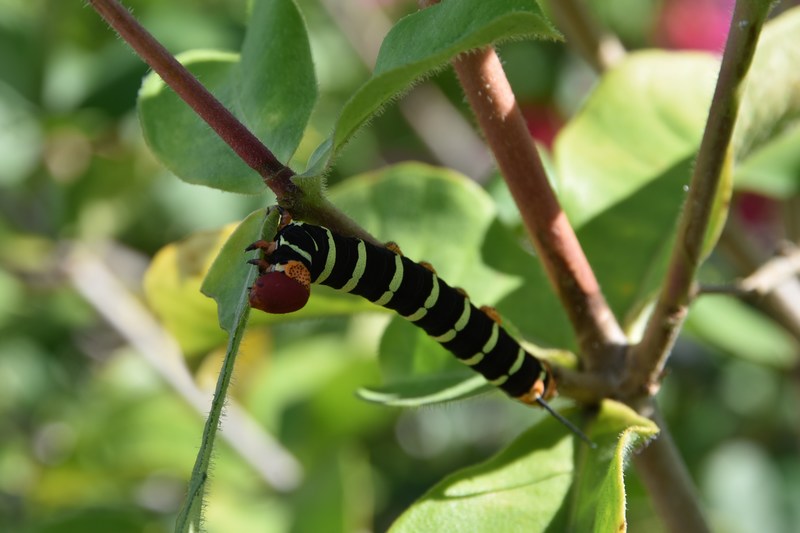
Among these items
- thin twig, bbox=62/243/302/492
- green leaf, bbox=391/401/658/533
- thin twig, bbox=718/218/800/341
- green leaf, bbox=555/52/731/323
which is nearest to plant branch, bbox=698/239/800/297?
green leaf, bbox=555/52/731/323

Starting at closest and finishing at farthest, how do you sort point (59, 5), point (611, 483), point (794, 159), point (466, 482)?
point (611, 483)
point (466, 482)
point (794, 159)
point (59, 5)

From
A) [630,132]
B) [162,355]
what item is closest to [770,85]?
[630,132]

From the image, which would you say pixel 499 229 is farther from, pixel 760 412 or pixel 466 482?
pixel 760 412

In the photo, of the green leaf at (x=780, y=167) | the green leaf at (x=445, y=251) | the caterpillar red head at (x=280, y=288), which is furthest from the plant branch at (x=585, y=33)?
the caterpillar red head at (x=280, y=288)

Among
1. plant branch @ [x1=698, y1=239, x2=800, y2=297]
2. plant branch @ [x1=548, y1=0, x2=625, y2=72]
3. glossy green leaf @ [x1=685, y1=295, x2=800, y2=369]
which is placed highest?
plant branch @ [x1=548, y1=0, x2=625, y2=72]

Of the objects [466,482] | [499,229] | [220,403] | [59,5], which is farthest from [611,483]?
[59,5]

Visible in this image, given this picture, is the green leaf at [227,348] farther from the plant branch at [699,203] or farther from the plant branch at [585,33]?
the plant branch at [585,33]

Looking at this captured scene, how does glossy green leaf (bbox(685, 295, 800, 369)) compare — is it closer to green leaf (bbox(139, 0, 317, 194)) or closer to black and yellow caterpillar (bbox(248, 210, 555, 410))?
black and yellow caterpillar (bbox(248, 210, 555, 410))
